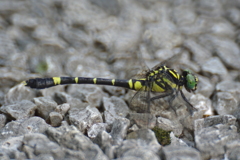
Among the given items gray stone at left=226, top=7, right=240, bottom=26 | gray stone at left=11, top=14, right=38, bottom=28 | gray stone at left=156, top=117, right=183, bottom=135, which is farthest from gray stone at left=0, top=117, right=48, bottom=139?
gray stone at left=226, top=7, right=240, bottom=26

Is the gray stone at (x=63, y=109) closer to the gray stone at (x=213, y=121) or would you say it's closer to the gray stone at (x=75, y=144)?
the gray stone at (x=75, y=144)

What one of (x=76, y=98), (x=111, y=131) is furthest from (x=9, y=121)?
(x=111, y=131)

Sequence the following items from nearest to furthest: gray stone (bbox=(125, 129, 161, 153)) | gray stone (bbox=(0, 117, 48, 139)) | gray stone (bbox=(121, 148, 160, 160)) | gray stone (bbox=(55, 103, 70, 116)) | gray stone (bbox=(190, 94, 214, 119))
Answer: gray stone (bbox=(121, 148, 160, 160)), gray stone (bbox=(125, 129, 161, 153)), gray stone (bbox=(0, 117, 48, 139)), gray stone (bbox=(55, 103, 70, 116)), gray stone (bbox=(190, 94, 214, 119))

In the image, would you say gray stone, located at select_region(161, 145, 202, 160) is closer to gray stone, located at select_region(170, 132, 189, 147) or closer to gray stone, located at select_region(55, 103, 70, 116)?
gray stone, located at select_region(170, 132, 189, 147)

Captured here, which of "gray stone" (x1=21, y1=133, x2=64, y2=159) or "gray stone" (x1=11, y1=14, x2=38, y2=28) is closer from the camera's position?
"gray stone" (x1=21, y1=133, x2=64, y2=159)

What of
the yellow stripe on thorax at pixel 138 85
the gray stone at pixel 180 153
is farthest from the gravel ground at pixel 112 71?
the yellow stripe on thorax at pixel 138 85

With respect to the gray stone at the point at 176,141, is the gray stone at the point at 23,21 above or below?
above

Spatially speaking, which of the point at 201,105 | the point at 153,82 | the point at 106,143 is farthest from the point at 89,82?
the point at 201,105
